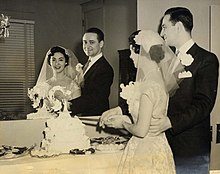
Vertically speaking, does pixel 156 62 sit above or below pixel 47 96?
above

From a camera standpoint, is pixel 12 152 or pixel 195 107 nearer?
pixel 12 152

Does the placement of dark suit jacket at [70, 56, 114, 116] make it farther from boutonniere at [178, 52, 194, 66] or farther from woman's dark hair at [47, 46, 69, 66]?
boutonniere at [178, 52, 194, 66]

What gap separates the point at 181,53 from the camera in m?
1.09

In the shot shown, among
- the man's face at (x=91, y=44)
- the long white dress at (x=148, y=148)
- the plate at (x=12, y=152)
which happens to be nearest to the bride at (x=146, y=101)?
the long white dress at (x=148, y=148)

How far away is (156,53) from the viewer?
106 cm

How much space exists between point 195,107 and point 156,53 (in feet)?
0.70

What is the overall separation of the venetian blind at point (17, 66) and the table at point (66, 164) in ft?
0.48

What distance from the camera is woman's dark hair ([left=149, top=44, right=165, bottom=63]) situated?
Result: 41.6 inches

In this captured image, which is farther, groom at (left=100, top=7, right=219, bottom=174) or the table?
groom at (left=100, top=7, right=219, bottom=174)

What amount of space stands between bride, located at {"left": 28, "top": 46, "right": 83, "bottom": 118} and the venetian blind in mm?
32

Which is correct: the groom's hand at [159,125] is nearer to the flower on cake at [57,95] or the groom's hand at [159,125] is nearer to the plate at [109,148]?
the plate at [109,148]

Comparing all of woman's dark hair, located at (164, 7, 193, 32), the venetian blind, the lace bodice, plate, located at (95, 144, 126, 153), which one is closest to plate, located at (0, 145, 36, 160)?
the venetian blind

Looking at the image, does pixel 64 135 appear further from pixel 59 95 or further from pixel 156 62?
pixel 156 62

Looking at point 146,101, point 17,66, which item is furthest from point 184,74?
point 17,66
